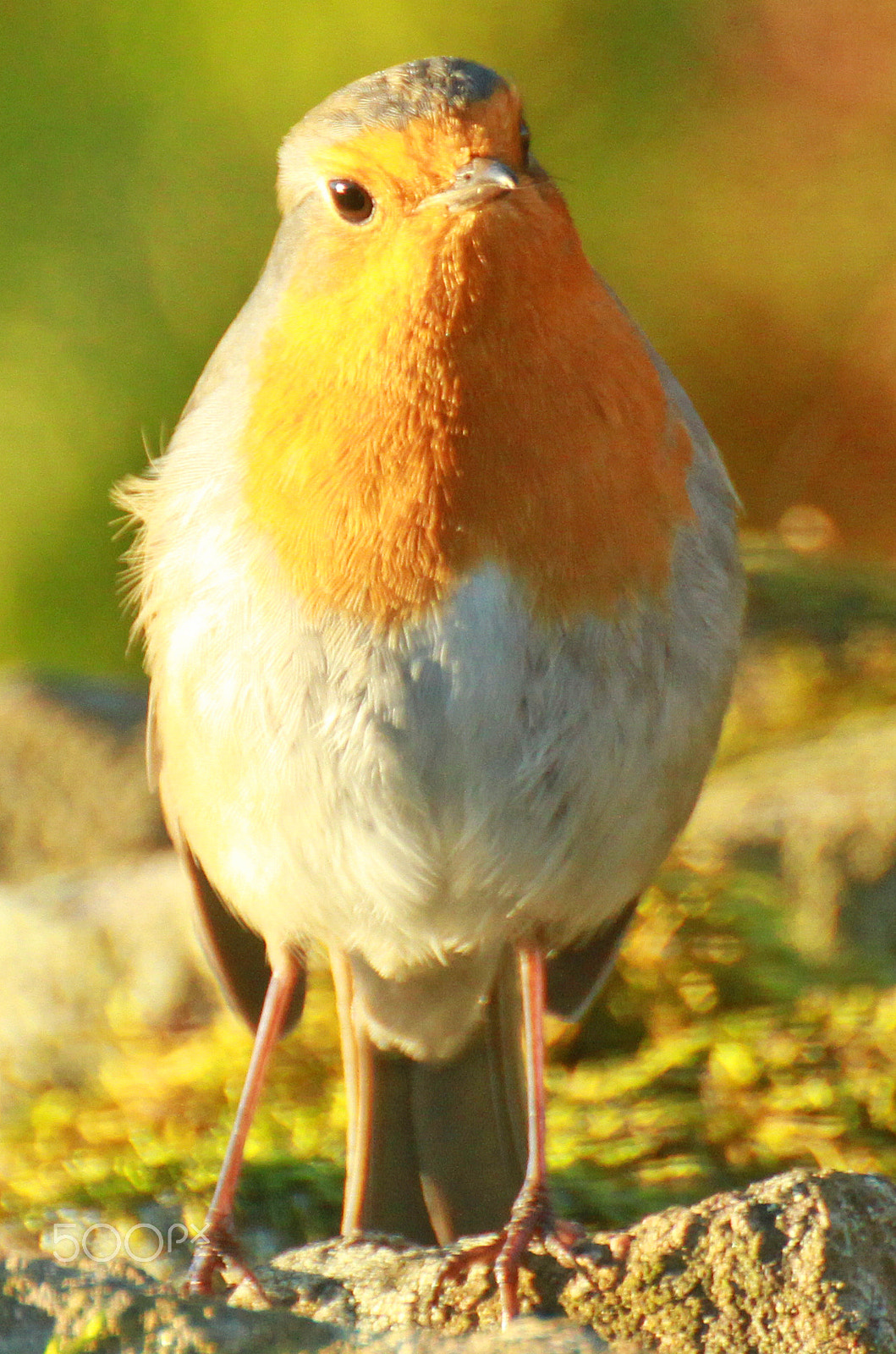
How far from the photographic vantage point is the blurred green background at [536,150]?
18.3 ft

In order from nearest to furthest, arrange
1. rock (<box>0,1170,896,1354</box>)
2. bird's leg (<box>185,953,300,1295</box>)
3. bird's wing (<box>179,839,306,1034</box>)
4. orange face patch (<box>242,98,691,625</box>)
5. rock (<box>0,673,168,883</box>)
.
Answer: rock (<box>0,1170,896,1354</box>) → orange face patch (<box>242,98,691,625</box>) → bird's leg (<box>185,953,300,1295</box>) → bird's wing (<box>179,839,306,1034</box>) → rock (<box>0,673,168,883</box>)

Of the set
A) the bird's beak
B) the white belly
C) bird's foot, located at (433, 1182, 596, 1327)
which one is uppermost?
the bird's beak

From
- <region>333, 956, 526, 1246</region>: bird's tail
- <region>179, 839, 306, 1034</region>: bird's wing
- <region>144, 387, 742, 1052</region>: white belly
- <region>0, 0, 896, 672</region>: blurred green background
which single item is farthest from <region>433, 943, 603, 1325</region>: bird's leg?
<region>0, 0, 896, 672</region>: blurred green background

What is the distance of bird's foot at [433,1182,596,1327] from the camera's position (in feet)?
7.27

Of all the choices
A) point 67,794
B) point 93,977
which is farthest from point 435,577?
point 67,794

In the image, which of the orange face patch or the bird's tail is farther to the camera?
the bird's tail

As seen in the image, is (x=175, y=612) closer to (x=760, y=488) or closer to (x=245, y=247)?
(x=245, y=247)

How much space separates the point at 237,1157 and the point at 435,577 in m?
1.15

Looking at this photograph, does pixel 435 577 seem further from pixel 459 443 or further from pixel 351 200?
pixel 351 200

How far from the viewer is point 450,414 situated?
2371 millimetres

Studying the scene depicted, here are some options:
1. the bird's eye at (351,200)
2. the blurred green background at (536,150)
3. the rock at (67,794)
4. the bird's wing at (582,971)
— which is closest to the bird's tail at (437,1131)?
the bird's wing at (582,971)

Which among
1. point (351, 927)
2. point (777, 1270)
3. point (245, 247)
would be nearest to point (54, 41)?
point (245, 247)

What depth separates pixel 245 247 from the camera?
5.57m

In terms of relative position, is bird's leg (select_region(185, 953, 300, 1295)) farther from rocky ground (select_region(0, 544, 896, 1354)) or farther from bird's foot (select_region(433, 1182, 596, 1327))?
bird's foot (select_region(433, 1182, 596, 1327))
